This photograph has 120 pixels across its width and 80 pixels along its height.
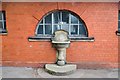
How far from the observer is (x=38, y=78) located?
6.35m

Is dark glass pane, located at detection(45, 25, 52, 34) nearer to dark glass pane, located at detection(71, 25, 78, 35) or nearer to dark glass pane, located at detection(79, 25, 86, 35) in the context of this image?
dark glass pane, located at detection(71, 25, 78, 35)

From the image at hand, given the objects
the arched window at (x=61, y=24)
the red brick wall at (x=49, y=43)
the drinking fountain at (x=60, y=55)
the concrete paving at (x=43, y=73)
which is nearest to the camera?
the concrete paving at (x=43, y=73)

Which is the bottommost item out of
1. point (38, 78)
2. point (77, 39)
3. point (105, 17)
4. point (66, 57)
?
point (38, 78)

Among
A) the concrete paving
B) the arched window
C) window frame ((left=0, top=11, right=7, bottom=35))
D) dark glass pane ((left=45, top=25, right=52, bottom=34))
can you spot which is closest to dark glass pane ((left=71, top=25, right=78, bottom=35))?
the arched window

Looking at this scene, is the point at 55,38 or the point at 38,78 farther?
the point at 55,38

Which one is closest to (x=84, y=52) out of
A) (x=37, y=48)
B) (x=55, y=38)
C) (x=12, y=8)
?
(x=55, y=38)

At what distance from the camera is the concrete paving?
21.4 feet

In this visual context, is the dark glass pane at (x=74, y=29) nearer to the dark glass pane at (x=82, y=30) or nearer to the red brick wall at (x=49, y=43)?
the dark glass pane at (x=82, y=30)

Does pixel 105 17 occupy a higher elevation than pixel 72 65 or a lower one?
higher

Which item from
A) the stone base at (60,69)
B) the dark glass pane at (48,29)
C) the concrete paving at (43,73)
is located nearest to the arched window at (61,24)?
the dark glass pane at (48,29)

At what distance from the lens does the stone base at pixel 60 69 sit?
6598mm

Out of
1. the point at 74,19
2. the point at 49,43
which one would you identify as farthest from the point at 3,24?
the point at 74,19

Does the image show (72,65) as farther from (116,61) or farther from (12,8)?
(12,8)

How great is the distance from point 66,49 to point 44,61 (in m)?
0.87
